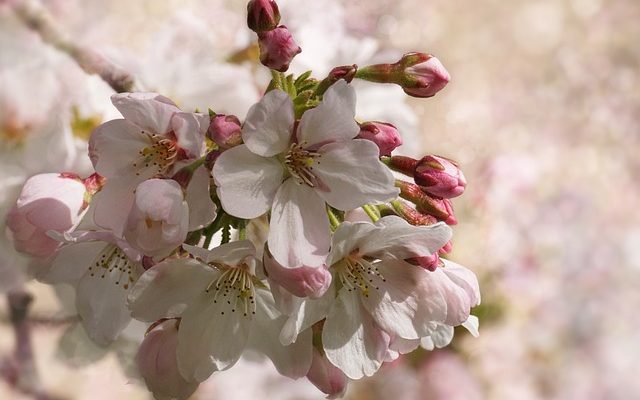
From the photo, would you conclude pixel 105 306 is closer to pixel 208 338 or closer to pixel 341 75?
pixel 208 338

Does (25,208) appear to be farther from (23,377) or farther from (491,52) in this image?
(491,52)

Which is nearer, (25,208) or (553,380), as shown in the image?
(25,208)

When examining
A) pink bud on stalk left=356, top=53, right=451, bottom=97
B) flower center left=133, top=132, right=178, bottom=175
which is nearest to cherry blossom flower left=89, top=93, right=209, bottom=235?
flower center left=133, top=132, right=178, bottom=175

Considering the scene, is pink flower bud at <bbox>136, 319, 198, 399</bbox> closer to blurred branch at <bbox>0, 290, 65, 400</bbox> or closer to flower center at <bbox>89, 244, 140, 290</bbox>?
flower center at <bbox>89, 244, 140, 290</bbox>

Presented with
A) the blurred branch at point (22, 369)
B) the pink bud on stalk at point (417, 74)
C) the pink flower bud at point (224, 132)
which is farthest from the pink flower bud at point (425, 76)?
the blurred branch at point (22, 369)

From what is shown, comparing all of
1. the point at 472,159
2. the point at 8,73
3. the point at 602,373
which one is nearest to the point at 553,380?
the point at 602,373
